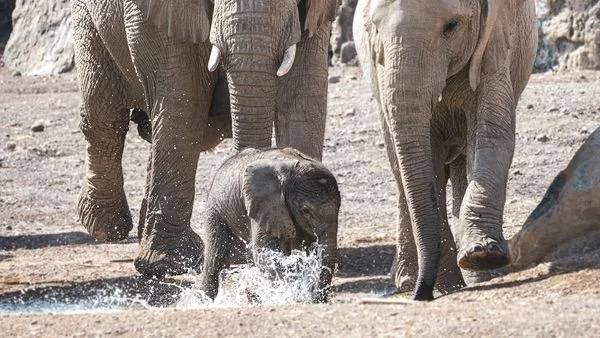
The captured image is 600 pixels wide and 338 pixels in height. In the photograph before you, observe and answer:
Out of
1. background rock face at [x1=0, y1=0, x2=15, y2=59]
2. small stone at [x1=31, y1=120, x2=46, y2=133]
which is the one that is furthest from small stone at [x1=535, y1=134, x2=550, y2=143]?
background rock face at [x1=0, y1=0, x2=15, y2=59]

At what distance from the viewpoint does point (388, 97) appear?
9031 mm

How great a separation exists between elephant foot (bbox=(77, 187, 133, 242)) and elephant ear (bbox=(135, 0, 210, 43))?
7.33ft

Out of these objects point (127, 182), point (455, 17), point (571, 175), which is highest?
point (455, 17)

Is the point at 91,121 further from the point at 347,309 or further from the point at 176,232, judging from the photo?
the point at 347,309

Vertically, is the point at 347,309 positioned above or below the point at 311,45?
below

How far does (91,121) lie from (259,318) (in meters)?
4.96

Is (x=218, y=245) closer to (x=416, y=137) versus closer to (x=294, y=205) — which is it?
(x=294, y=205)

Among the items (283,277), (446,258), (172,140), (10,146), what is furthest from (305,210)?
(10,146)

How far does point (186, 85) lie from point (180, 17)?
16.1 inches

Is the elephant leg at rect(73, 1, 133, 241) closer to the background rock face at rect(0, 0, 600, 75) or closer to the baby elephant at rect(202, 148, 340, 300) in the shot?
the baby elephant at rect(202, 148, 340, 300)

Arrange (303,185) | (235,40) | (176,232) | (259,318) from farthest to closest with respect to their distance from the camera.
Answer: (176,232), (235,40), (303,185), (259,318)

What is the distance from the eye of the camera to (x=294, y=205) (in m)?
8.93

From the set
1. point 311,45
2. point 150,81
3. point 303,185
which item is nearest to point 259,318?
point 303,185

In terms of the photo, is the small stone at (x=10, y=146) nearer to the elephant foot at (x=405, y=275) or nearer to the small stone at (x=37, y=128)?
the small stone at (x=37, y=128)
